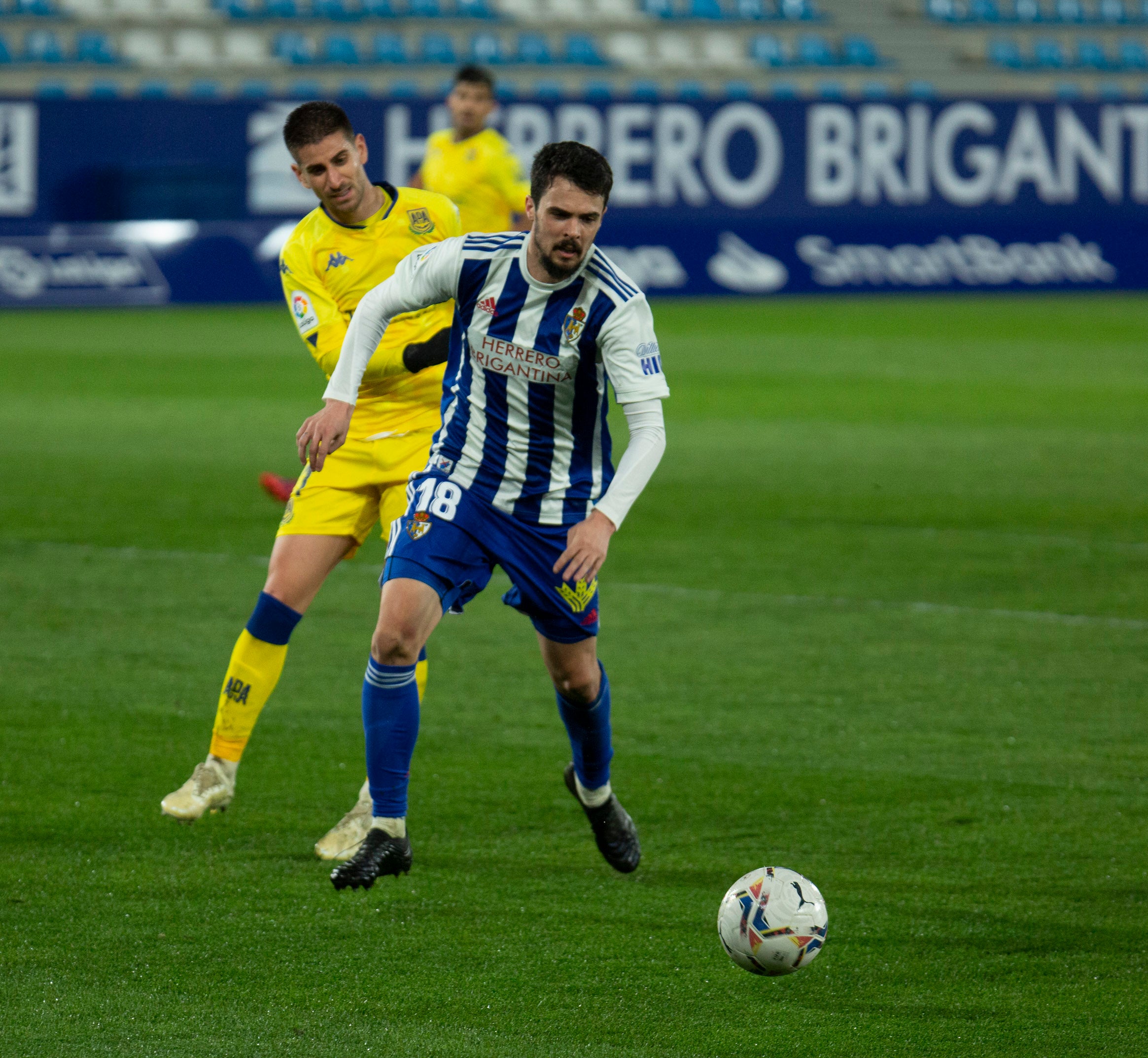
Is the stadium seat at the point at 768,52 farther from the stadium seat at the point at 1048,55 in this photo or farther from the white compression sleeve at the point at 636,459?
the white compression sleeve at the point at 636,459

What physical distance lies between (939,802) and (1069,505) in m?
5.39

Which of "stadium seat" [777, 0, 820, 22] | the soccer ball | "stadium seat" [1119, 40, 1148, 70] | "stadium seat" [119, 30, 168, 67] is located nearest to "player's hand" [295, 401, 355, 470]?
the soccer ball

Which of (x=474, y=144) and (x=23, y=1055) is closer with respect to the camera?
(x=23, y=1055)

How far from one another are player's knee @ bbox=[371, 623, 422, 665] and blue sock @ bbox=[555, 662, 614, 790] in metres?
0.52

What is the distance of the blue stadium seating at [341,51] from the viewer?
85.6ft

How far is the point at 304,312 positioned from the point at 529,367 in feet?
3.56

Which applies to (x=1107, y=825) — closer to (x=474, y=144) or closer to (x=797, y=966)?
(x=797, y=966)

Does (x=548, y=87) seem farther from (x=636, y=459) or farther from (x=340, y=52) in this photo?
(x=636, y=459)

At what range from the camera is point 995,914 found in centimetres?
408

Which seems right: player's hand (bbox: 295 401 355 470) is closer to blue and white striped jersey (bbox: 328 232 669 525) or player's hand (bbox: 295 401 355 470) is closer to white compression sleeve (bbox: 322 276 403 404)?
white compression sleeve (bbox: 322 276 403 404)

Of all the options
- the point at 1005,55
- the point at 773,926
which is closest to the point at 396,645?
the point at 773,926

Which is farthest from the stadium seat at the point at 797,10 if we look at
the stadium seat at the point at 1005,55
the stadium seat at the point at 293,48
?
the stadium seat at the point at 293,48

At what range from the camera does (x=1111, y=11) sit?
30906mm

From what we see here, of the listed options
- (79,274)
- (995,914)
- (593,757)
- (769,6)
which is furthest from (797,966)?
(769,6)
